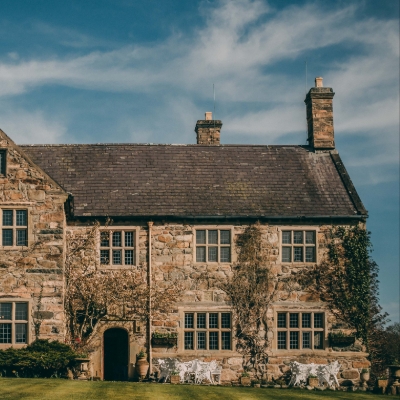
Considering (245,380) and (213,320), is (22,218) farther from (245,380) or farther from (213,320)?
(245,380)

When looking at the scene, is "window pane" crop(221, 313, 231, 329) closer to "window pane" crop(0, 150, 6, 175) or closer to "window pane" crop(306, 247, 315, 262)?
"window pane" crop(306, 247, 315, 262)

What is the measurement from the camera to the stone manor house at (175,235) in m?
25.8

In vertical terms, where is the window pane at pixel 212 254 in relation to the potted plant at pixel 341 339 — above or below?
above

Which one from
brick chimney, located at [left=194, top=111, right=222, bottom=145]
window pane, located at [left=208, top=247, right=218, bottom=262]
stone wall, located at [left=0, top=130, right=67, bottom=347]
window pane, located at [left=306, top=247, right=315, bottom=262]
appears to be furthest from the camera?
brick chimney, located at [left=194, top=111, right=222, bottom=145]

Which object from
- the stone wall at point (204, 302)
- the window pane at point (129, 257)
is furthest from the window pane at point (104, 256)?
the stone wall at point (204, 302)

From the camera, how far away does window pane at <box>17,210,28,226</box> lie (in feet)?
85.4

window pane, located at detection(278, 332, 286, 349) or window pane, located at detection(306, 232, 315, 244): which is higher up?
window pane, located at detection(306, 232, 315, 244)

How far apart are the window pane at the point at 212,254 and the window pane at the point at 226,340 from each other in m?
2.60

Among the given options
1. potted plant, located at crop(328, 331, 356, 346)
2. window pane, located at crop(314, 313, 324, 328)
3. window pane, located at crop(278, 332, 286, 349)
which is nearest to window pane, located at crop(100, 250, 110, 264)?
window pane, located at crop(278, 332, 286, 349)

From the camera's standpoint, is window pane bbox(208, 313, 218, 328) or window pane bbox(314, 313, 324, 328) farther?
window pane bbox(314, 313, 324, 328)

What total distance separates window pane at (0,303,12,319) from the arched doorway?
3666 mm

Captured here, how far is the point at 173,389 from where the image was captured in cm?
2191

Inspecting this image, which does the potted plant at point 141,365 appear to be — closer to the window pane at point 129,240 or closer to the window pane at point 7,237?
the window pane at point 129,240

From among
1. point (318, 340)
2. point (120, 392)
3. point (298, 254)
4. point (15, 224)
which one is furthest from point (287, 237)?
point (120, 392)
